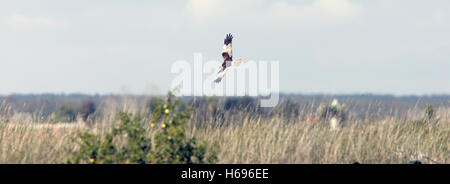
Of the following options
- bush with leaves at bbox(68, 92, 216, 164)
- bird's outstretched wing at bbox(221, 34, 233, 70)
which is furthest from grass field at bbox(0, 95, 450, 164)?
bird's outstretched wing at bbox(221, 34, 233, 70)

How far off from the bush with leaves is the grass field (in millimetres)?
909

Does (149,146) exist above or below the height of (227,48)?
below

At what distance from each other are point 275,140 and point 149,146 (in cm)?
278

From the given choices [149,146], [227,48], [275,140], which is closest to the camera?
[149,146]

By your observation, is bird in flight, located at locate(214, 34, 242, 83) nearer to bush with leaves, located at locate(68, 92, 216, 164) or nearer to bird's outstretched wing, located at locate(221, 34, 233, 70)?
bird's outstretched wing, located at locate(221, 34, 233, 70)

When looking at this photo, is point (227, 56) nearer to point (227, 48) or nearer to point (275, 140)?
point (227, 48)

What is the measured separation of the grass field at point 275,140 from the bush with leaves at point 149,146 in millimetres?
909

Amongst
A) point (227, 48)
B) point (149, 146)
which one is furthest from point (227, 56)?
point (149, 146)

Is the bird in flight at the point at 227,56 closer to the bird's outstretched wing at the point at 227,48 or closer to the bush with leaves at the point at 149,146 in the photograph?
the bird's outstretched wing at the point at 227,48

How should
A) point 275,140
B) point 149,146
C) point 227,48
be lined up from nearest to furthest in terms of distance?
point 149,146
point 275,140
point 227,48

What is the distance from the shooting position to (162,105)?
8945 mm

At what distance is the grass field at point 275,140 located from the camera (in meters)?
10.3

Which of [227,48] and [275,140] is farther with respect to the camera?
[227,48]

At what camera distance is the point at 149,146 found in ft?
30.1
